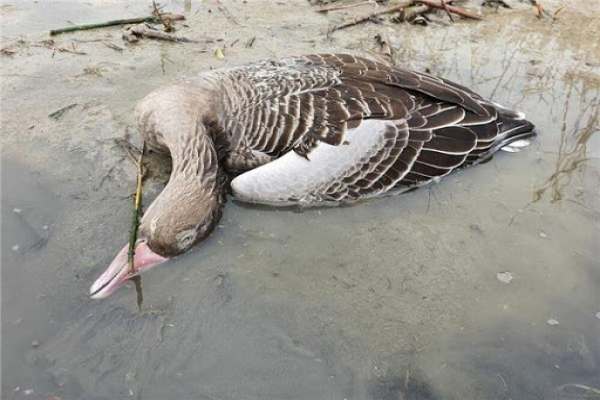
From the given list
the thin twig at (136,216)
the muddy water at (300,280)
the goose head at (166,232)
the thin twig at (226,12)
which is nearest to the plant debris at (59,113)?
the muddy water at (300,280)

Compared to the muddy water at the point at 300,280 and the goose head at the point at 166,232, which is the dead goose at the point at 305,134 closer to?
the goose head at the point at 166,232

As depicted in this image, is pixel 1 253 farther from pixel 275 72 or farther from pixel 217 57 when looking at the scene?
pixel 217 57

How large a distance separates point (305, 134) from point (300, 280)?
1.34 metres

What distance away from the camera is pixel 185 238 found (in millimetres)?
4375

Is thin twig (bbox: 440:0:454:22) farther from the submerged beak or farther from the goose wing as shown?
Answer: the submerged beak

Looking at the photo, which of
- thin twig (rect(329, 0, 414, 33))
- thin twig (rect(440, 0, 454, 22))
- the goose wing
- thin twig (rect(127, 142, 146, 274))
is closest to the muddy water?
thin twig (rect(127, 142, 146, 274))

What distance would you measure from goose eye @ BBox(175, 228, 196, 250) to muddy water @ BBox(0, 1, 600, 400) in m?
0.13

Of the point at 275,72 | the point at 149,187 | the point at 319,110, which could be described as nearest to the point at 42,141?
the point at 149,187

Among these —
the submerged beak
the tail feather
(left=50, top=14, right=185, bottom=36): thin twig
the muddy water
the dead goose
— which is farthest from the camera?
(left=50, top=14, right=185, bottom=36): thin twig

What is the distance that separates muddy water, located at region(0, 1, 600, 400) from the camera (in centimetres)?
372

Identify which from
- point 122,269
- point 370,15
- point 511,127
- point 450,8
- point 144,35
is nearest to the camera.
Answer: point 122,269

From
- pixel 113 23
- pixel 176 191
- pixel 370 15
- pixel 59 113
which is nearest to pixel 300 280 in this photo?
pixel 176 191

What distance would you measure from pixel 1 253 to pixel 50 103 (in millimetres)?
2266

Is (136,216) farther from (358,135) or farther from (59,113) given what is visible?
(59,113)
